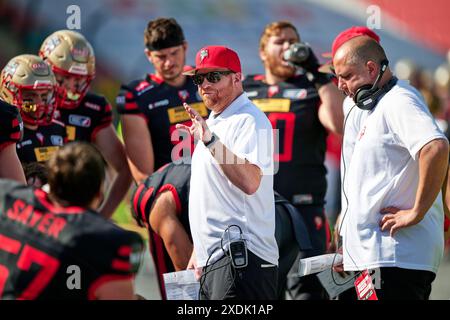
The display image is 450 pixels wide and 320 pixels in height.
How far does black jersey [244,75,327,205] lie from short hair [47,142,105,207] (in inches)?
136

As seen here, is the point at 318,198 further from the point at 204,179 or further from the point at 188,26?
the point at 188,26

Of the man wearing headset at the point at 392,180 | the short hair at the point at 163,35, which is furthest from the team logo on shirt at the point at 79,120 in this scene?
the man wearing headset at the point at 392,180

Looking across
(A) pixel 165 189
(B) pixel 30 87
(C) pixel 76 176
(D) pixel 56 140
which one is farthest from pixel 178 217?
(C) pixel 76 176

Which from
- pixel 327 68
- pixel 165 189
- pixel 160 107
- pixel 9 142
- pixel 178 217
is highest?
pixel 327 68

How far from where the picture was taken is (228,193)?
219 inches

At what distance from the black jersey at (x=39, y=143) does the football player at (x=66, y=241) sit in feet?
8.78

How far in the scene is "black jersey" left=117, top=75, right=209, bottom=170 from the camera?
7.70 metres

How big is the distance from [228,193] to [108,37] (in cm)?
1276

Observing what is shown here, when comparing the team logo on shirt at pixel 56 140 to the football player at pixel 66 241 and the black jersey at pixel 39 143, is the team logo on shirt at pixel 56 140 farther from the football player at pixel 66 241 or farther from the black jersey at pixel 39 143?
the football player at pixel 66 241

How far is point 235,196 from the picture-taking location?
5.56 meters

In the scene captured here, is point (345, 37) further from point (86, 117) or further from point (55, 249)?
point (55, 249)

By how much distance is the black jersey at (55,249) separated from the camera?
416 centimetres

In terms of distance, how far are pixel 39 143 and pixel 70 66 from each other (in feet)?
2.33

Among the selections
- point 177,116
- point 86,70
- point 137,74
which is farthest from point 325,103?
point 137,74
